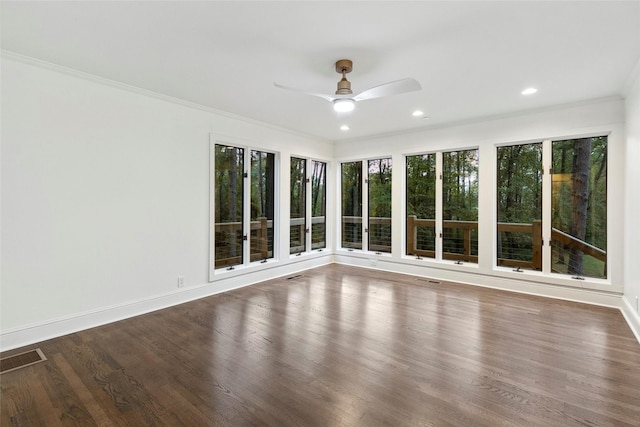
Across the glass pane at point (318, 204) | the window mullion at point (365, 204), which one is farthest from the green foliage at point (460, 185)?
the glass pane at point (318, 204)

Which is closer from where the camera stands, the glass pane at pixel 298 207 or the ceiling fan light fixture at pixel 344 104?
the ceiling fan light fixture at pixel 344 104

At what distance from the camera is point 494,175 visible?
4.84m

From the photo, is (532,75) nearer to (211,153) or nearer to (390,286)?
(390,286)

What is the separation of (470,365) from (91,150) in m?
4.26

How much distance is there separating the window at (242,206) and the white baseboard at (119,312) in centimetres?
27

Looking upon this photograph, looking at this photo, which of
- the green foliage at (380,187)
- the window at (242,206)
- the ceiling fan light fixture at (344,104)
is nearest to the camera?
the ceiling fan light fixture at (344,104)

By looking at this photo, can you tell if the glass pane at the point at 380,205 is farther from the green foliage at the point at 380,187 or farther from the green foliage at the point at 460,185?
the green foliage at the point at 460,185

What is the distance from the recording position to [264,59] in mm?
2881

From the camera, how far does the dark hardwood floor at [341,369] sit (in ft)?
6.44

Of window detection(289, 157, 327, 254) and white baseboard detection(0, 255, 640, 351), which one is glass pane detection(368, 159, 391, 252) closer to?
white baseboard detection(0, 255, 640, 351)

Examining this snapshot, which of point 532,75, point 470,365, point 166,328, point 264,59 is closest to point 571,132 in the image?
point 532,75

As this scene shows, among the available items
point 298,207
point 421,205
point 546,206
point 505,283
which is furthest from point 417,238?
point 298,207

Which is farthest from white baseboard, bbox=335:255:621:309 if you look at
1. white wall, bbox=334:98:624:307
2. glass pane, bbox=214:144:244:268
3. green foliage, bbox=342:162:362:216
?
glass pane, bbox=214:144:244:268

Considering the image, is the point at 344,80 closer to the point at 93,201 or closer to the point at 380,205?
the point at 93,201
